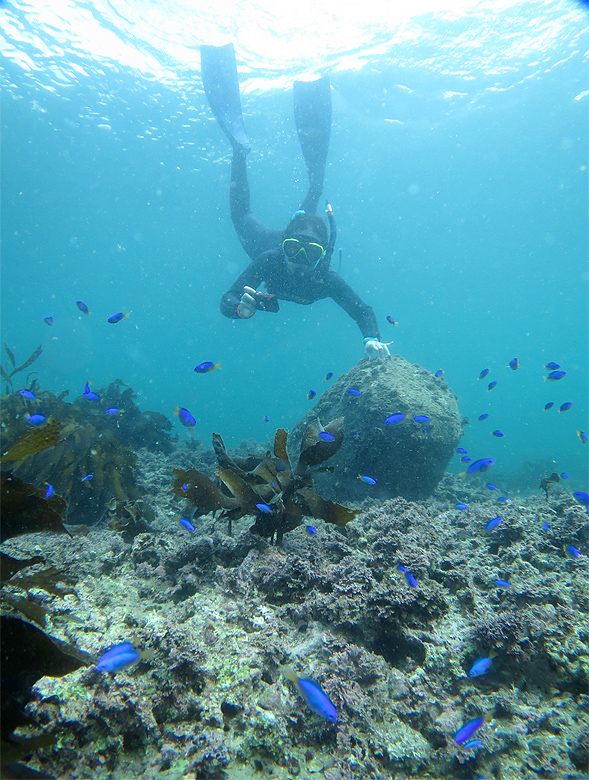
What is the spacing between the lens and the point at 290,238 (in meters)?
8.46

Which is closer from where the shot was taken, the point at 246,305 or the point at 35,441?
the point at 35,441

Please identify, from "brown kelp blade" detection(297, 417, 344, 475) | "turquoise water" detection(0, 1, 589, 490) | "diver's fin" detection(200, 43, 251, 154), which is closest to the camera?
"brown kelp blade" detection(297, 417, 344, 475)

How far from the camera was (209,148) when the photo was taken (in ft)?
83.1

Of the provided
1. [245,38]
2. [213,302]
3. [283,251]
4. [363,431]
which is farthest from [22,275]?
[363,431]

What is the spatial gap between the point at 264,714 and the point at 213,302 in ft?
282

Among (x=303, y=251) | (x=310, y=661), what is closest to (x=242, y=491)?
(x=310, y=661)

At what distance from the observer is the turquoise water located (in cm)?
1733

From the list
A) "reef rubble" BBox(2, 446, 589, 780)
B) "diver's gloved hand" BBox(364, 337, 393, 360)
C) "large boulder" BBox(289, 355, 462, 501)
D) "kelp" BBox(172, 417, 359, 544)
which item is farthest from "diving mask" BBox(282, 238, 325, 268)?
"reef rubble" BBox(2, 446, 589, 780)

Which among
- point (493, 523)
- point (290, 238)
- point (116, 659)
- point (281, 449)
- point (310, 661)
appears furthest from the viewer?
point (290, 238)

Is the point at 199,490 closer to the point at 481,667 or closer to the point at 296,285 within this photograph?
the point at 481,667

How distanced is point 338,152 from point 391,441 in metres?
27.9

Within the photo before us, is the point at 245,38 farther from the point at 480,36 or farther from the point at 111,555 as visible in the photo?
the point at 111,555

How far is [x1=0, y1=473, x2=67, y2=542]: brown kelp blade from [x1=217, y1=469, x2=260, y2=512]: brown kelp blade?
133 cm

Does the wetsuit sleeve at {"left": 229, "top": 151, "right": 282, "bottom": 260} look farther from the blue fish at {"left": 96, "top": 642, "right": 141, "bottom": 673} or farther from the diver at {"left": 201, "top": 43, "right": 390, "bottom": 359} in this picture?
the blue fish at {"left": 96, "top": 642, "right": 141, "bottom": 673}
